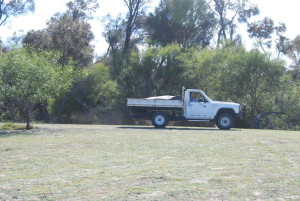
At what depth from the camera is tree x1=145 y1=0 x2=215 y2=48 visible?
44719 mm

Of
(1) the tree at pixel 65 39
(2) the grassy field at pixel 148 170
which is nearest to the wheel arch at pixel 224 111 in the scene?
(2) the grassy field at pixel 148 170

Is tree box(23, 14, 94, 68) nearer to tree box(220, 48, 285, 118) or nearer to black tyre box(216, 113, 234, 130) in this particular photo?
tree box(220, 48, 285, 118)

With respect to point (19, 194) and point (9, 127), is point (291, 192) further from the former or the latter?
point (9, 127)

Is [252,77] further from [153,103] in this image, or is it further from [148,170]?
[148,170]

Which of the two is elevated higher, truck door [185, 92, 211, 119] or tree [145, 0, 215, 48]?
tree [145, 0, 215, 48]

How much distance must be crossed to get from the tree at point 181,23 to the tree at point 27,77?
2434cm

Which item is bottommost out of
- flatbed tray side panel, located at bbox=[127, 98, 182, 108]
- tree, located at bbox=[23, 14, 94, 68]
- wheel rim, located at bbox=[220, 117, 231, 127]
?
wheel rim, located at bbox=[220, 117, 231, 127]

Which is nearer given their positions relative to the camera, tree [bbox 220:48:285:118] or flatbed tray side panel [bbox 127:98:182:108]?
flatbed tray side panel [bbox 127:98:182:108]

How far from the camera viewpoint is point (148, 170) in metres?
9.37

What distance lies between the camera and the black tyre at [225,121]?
2262 centimetres

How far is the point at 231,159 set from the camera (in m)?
11.0

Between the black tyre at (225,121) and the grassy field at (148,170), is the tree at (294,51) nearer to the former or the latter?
the black tyre at (225,121)

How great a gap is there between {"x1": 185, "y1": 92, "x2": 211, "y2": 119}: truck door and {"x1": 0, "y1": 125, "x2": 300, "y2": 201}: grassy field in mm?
7697

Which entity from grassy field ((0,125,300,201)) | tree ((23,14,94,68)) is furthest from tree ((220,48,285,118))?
grassy field ((0,125,300,201))
